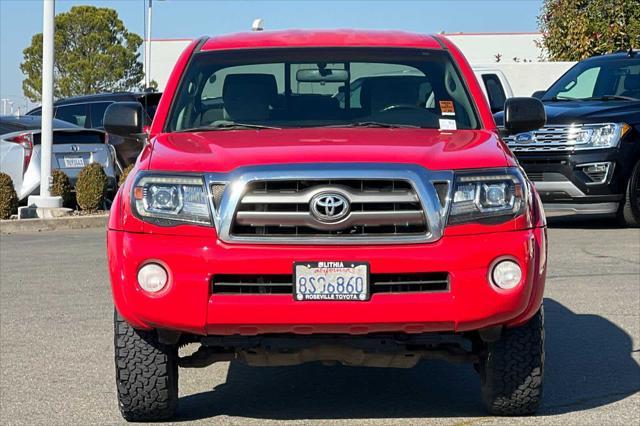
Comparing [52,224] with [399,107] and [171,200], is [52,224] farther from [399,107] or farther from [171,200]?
[171,200]

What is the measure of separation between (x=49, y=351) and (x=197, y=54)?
2.08m

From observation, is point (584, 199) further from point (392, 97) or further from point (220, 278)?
point (220, 278)

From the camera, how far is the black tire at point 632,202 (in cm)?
1460

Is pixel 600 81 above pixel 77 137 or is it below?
above

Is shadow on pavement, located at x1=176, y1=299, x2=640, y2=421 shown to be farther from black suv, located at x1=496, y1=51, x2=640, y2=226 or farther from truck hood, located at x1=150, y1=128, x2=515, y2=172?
black suv, located at x1=496, y1=51, x2=640, y2=226

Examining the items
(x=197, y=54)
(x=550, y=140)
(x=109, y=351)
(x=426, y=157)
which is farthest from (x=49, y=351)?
(x=550, y=140)

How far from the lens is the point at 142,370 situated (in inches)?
233

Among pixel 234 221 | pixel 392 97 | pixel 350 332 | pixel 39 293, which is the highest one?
pixel 392 97

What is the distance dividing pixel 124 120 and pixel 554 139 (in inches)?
324

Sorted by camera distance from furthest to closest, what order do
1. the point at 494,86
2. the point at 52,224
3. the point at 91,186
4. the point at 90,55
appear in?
the point at 90,55 → the point at 494,86 → the point at 91,186 → the point at 52,224

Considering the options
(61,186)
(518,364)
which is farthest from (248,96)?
(61,186)

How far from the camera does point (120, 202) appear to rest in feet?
19.3

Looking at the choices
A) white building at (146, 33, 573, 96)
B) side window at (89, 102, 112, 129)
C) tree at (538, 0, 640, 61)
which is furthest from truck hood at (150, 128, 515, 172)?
white building at (146, 33, 573, 96)

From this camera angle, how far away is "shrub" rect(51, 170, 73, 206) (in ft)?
58.4
